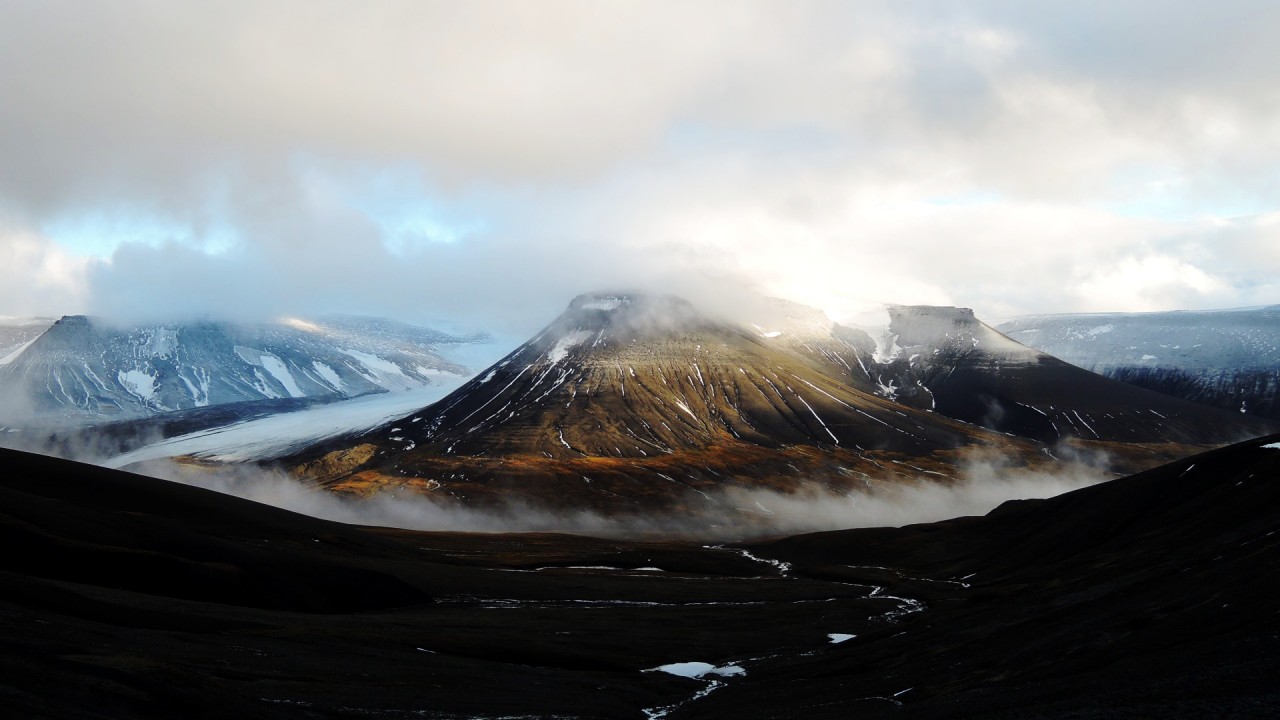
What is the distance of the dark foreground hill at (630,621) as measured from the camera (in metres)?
47.0

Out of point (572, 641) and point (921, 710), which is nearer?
point (921, 710)

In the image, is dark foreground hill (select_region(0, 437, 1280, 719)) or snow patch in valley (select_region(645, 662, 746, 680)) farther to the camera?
snow patch in valley (select_region(645, 662, 746, 680))

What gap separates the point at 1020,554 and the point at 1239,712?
108 metres

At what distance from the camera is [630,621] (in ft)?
355

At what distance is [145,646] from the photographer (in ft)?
190

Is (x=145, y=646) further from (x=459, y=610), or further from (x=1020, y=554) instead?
(x=1020, y=554)

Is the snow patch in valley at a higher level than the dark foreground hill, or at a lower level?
lower

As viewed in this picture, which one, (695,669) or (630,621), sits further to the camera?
(630,621)

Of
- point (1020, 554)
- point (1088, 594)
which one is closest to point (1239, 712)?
point (1088, 594)

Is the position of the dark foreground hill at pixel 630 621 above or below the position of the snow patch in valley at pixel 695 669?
above

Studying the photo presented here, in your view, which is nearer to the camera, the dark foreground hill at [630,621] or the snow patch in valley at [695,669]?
the dark foreground hill at [630,621]

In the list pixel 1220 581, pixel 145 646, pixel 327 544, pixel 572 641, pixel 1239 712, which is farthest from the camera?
pixel 327 544

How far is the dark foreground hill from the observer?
154 ft

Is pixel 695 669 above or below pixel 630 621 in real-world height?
below
